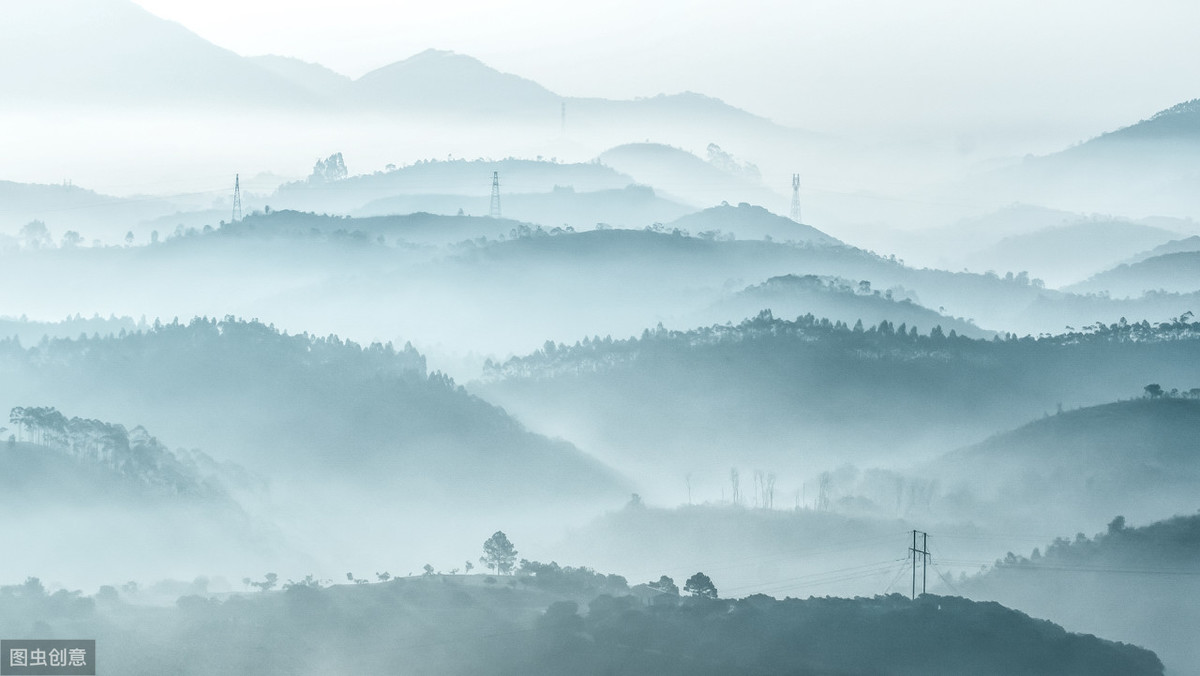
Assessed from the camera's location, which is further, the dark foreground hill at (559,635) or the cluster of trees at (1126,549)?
the cluster of trees at (1126,549)

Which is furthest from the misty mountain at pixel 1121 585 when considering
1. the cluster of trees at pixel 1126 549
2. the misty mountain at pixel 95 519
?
the misty mountain at pixel 95 519

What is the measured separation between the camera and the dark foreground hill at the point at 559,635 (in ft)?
479

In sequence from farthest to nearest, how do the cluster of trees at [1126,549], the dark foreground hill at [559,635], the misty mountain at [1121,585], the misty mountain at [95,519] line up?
1. the misty mountain at [95,519]
2. the cluster of trees at [1126,549]
3. the misty mountain at [1121,585]
4. the dark foreground hill at [559,635]

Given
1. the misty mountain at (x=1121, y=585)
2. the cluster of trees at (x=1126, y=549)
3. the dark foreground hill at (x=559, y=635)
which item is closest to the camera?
the dark foreground hill at (x=559, y=635)

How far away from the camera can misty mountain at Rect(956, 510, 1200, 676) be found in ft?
540

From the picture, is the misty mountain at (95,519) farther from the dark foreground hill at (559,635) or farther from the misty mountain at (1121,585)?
the misty mountain at (1121,585)

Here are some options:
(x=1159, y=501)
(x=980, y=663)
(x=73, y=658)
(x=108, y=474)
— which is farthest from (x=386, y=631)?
(x=1159, y=501)

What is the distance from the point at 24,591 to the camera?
157375 millimetres

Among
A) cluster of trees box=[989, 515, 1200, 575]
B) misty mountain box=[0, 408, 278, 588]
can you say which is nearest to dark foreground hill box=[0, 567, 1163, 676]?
cluster of trees box=[989, 515, 1200, 575]

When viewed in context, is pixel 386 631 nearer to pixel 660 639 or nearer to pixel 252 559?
pixel 660 639

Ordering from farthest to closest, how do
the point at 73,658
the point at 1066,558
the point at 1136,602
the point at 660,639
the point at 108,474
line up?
the point at 108,474
the point at 1066,558
the point at 1136,602
the point at 660,639
the point at 73,658

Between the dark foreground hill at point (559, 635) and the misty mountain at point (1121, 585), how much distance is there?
1052 cm

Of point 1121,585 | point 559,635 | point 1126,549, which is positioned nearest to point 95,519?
point 559,635

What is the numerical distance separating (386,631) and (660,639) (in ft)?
60.3
